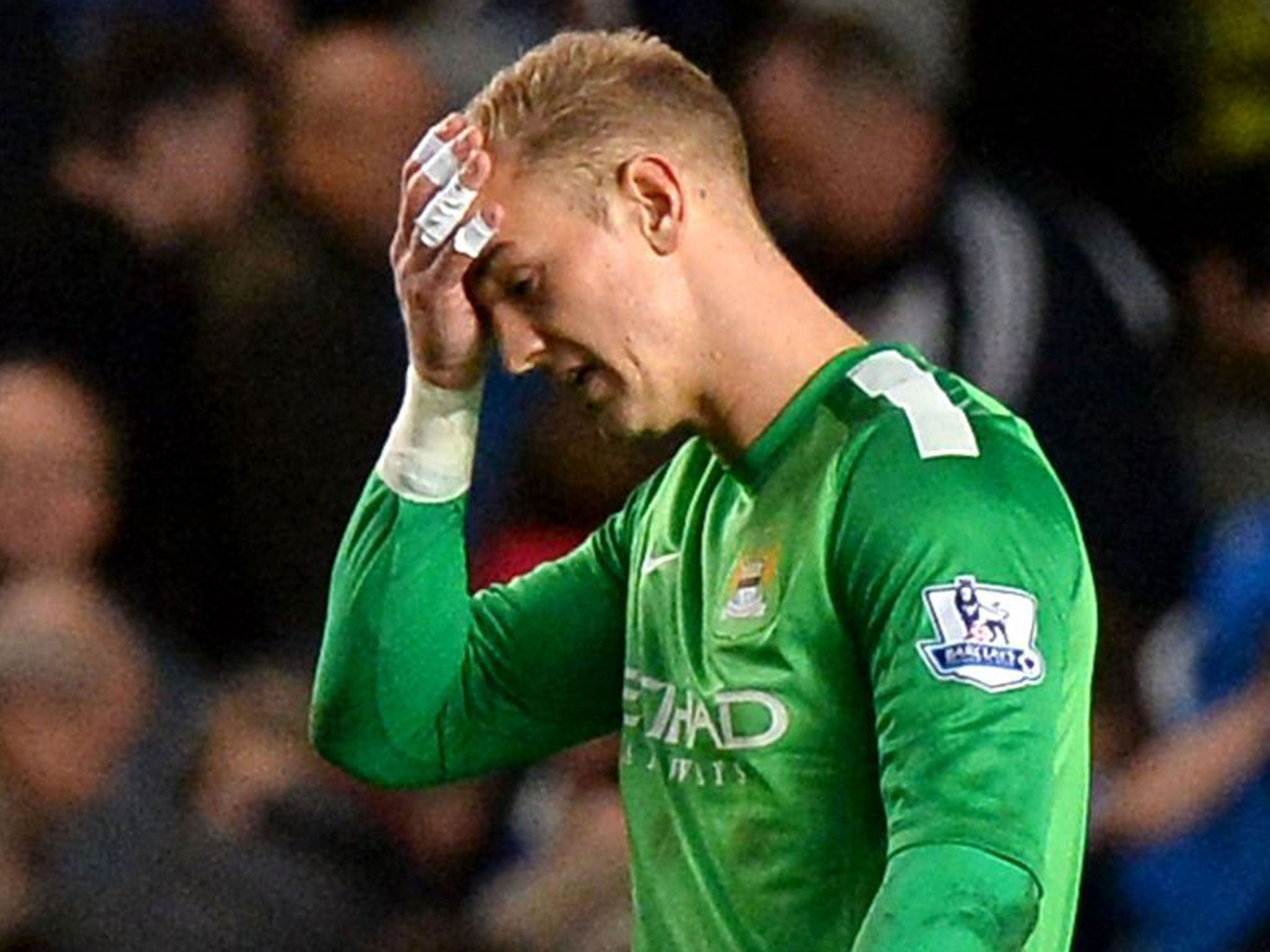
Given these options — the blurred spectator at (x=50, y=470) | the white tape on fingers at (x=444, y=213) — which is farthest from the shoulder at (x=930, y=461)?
the blurred spectator at (x=50, y=470)

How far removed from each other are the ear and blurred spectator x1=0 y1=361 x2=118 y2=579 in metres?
1.26

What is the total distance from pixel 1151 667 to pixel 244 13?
107 cm

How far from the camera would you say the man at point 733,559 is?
143cm

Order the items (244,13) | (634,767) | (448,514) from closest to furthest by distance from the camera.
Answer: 1. (634,767)
2. (448,514)
3. (244,13)

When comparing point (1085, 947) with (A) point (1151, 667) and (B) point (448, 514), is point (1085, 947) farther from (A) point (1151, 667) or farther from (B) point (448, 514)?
(B) point (448, 514)

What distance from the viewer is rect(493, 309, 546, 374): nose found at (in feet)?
5.33

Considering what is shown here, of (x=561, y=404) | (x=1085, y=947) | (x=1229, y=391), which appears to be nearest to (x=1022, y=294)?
(x=1229, y=391)

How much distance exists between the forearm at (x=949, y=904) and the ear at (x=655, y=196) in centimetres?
37

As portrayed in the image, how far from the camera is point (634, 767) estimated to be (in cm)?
166

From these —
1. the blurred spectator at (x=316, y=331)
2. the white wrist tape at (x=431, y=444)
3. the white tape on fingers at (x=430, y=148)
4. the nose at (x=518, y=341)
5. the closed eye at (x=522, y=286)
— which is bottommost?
the blurred spectator at (x=316, y=331)

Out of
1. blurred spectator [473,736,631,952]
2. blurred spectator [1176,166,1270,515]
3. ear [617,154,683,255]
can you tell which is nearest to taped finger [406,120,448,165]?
ear [617,154,683,255]

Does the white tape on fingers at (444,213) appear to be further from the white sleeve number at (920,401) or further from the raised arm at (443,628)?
the white sleeve number at (920,401)

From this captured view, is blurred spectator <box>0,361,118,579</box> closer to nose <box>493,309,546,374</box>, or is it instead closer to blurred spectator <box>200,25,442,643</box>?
blurred spectator <box>200,25,442,643</box>

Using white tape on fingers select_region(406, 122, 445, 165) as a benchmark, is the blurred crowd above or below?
below
